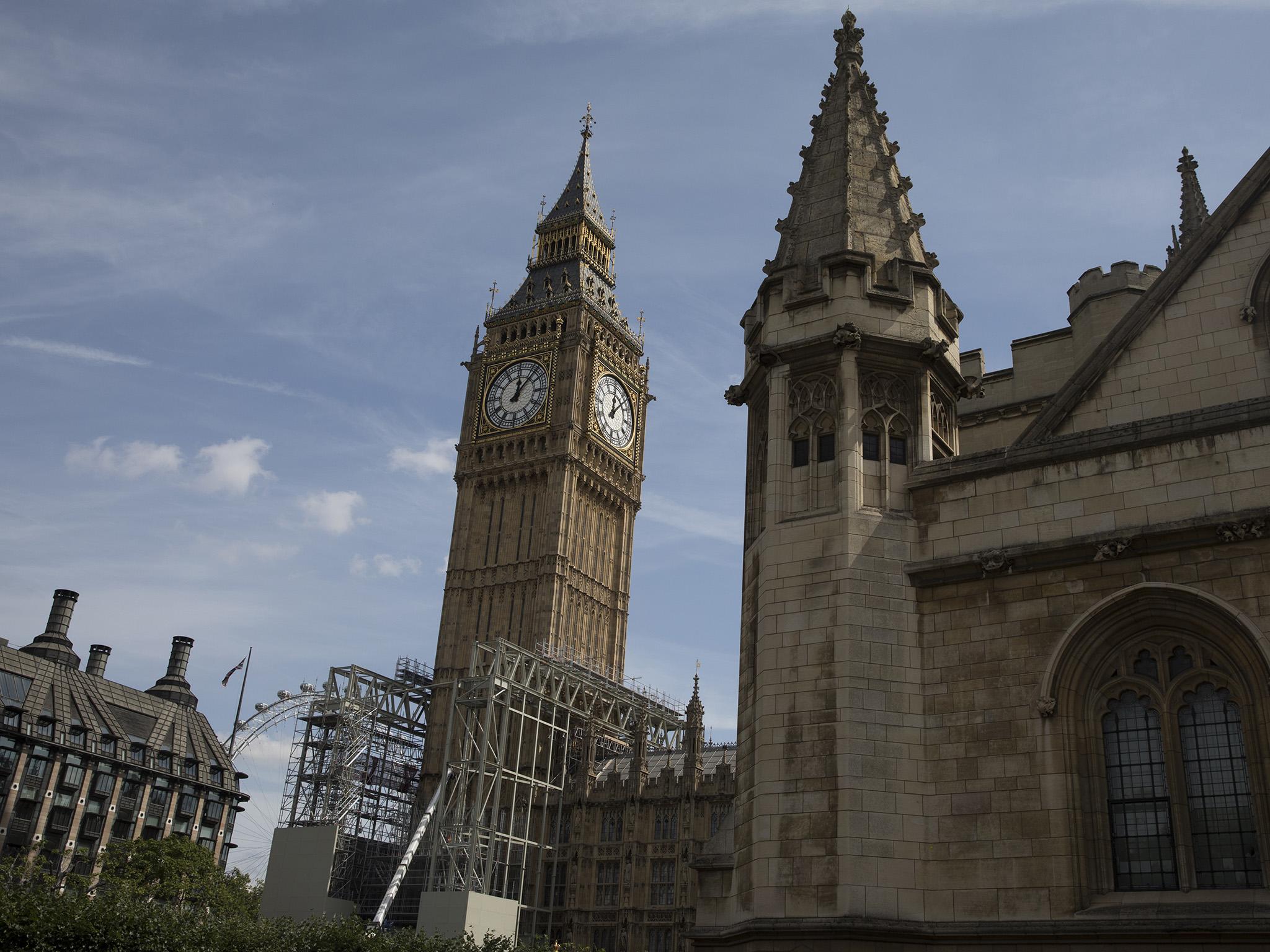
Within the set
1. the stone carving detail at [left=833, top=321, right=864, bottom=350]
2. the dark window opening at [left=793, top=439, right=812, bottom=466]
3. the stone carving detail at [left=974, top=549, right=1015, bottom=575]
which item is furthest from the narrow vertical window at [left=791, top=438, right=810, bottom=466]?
the stone carving detail at [left=974, top=549, right=1015, bottom=575]

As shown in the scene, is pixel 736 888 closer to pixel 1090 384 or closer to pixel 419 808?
pixel 1090 384

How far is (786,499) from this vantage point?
17.7 metres

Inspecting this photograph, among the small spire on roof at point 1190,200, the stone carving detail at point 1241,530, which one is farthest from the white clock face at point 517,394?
the stone carving detail at point 1241,530

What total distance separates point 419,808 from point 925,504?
6919 cm

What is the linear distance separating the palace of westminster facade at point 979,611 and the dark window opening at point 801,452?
0.04m

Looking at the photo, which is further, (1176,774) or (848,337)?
(848,337)

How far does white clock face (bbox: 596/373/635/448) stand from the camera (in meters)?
99.9

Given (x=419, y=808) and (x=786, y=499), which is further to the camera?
(x=419, y=808)

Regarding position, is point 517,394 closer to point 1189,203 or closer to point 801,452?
point 1189,203

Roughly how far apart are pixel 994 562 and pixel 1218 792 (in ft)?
12.2

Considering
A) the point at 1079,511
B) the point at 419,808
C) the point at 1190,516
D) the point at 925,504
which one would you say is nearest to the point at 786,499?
the point at 925,504

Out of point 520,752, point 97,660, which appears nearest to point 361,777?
point 520,752

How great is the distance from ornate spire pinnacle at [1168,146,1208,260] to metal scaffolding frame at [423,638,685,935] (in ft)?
127

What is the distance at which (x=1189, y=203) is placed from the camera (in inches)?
1175
